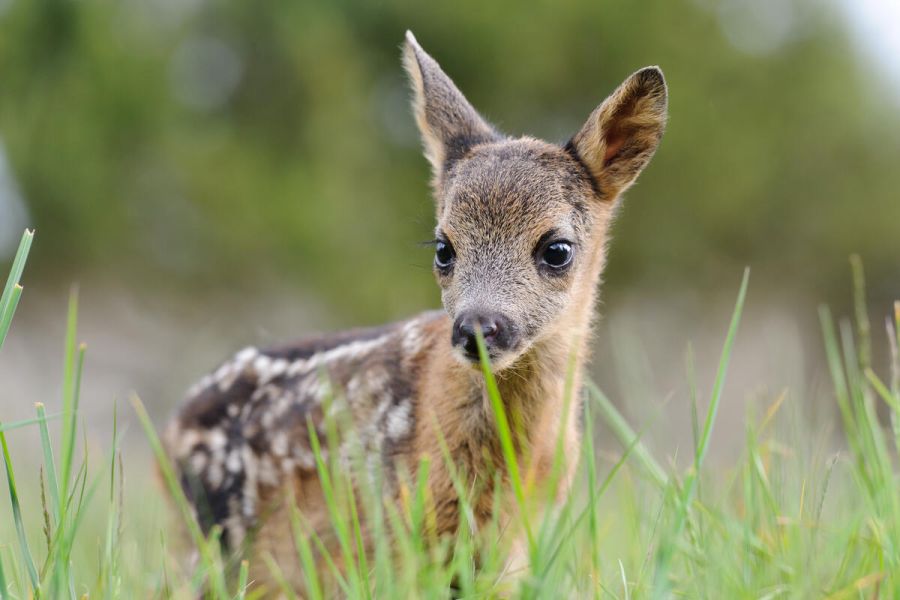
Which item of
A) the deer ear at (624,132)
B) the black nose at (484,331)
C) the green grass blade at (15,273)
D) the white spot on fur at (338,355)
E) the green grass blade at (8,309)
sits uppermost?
the deer ear at (624,132)

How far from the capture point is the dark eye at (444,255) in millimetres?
4566

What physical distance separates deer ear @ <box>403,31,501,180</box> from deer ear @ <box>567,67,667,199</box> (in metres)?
0.54

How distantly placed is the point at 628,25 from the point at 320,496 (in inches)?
883

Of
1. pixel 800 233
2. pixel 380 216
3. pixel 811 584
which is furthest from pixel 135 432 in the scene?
pixel 800 233

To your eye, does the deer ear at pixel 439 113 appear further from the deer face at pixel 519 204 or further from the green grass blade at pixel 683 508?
the green grass blade at pixel 683 508

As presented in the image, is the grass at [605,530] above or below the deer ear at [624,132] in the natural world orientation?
below

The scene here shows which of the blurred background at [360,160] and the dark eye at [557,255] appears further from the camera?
the blurred background at [360,160]

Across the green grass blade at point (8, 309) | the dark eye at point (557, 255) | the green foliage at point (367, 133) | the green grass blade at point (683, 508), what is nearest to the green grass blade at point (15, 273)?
the green grass blade at point (8, 309)

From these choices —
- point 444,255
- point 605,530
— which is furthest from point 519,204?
point 605,530

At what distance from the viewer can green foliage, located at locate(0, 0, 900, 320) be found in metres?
21.7

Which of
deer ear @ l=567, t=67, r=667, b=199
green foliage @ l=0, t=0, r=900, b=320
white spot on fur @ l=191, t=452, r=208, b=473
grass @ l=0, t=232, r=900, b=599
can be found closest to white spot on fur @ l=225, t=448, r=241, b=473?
white spot on fur @ l=191, t=452, r=208, b=473

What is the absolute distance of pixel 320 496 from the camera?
5117 mm

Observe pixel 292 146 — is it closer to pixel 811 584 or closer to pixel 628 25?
pixel 628 25

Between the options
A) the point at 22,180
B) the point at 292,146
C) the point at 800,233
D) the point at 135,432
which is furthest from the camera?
the point at 800,233
